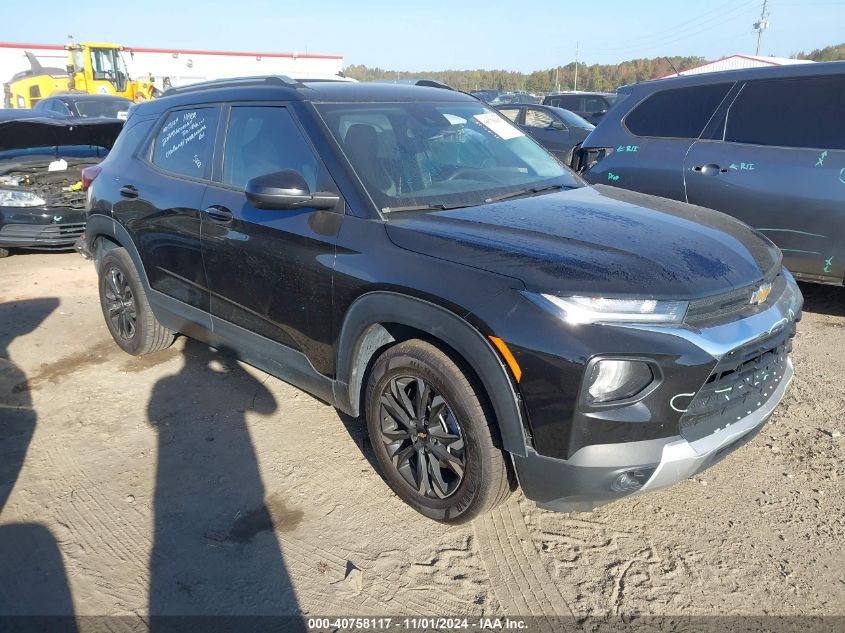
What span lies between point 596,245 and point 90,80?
22.6 meters

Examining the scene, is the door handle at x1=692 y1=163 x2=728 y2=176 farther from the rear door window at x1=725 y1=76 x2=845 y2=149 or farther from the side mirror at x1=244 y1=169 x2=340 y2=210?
the side mirror at x1=244 y1=169 x2=340 y2=210

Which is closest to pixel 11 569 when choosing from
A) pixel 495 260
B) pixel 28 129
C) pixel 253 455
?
pixel 253 455

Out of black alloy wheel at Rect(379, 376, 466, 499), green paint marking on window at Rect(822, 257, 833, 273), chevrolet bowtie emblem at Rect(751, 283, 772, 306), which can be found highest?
chevrolet bowtie emblem at Rect(751, 283, 772, 306)

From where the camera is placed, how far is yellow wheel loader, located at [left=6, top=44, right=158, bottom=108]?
20656 millimetres

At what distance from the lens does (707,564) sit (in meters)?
2.59

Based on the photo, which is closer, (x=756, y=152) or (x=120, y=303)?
(x=120, y=303)

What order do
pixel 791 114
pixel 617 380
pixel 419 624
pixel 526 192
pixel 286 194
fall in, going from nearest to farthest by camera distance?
pixel 617 380 < pixel 419 624 < pixel 286 194 < pixel 526 192 < pixel 791 114

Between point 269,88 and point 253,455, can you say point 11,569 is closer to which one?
point 253,455

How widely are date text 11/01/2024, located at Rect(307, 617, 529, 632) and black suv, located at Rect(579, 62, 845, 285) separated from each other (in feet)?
12.2

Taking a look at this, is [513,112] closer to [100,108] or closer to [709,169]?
[100,108]

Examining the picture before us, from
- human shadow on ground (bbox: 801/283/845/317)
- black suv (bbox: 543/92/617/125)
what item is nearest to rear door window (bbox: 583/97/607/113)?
black suv (bbox: 543/92/617/125)

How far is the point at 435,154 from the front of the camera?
10.9ft

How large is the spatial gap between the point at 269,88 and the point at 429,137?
2.92ft

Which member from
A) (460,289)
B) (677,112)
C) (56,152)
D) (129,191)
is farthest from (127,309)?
(677,112)
